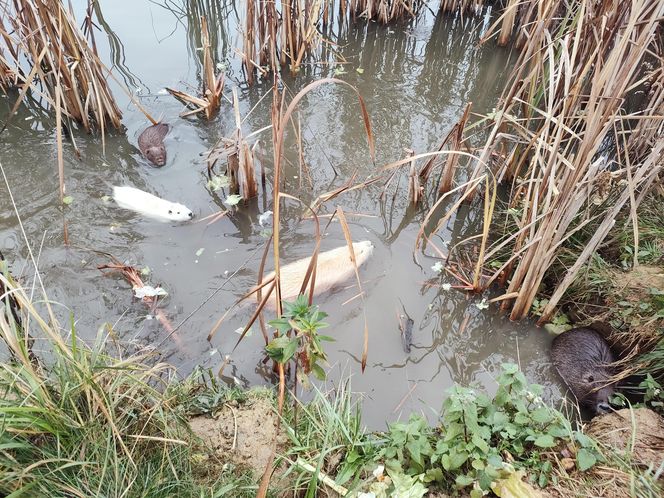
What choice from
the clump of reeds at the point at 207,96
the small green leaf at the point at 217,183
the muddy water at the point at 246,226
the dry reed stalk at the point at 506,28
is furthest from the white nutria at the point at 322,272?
the dry reed stalk at the point at 506,28

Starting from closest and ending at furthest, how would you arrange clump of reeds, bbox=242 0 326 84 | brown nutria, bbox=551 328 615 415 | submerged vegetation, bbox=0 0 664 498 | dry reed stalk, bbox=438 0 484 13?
submerged vegetation, bbox=0 0 664 498, brown nutria, bbox=551 328 615 415, clump of reeds, bbox=242 0 326 84, dry reed stalk, bbox=438 0 484 13

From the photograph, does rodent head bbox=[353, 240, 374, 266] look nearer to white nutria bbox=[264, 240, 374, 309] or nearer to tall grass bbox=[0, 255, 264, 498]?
white nutria bbox=[264, 240, 374, 309]

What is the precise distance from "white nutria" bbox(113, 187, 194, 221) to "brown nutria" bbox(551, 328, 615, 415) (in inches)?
117

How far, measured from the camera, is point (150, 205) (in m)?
3.88

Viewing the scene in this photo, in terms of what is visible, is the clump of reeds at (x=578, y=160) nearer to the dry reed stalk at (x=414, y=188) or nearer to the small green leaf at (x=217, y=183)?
the dry reed stalk at (x=414, y=188)

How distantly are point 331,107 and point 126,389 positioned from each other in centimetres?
394

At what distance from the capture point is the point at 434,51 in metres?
6.52

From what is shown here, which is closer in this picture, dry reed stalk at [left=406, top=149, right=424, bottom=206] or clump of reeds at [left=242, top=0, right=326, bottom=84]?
dry reed stalk at [left=406, top=149, right=424, bottom=206]

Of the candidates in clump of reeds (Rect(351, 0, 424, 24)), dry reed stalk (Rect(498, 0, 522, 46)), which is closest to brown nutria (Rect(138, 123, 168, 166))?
clump of reeds (Rect(351, 0, 424, 24))

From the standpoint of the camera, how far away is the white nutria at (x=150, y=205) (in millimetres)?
3840

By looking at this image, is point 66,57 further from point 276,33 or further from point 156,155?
point 276,33

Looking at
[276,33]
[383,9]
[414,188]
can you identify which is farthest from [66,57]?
[383,9]

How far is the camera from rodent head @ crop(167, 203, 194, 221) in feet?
12.6

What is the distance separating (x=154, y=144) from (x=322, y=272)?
2.22m
